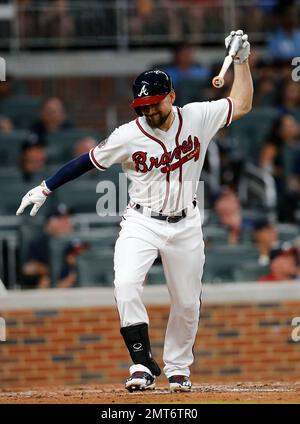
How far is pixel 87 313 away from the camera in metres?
10.8

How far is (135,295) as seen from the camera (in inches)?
292

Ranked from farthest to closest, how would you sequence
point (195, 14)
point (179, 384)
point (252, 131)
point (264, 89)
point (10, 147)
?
point (195, 14) < point (264, 89) < point (252, 131) < point (10, 147) < point (179, 384)

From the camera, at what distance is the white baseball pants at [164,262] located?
7.43m

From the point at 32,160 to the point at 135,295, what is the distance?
497cm

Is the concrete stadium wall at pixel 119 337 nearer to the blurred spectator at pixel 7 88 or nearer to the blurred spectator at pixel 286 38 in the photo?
the blurred spectator at pixel 7 88

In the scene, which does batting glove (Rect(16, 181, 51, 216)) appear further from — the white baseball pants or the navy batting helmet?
the navy batting helmet

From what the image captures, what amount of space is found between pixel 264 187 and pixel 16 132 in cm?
248

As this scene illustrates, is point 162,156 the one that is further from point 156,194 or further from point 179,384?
point 179,384

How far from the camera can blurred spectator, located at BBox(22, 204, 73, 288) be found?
1118 centimetres

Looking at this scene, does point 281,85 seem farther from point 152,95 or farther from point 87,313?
point 152,95

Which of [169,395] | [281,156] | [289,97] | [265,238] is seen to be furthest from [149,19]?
[169,395]

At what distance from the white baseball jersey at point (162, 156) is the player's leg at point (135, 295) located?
207mm

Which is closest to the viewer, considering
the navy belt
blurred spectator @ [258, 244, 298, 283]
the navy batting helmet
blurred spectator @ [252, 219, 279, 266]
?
the navy batting helmet

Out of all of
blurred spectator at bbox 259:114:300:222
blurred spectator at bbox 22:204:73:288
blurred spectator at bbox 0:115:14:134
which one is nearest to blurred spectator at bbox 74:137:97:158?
blurred spectator at bbox 0:115:14:134
